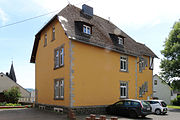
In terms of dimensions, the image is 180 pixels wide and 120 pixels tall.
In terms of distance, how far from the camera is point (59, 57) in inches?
738

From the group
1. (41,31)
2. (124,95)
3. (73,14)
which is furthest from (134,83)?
(41,31)

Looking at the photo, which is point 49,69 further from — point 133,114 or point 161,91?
point 161,91

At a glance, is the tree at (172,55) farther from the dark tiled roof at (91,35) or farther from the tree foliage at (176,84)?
the dark tiled roof at (91,35)

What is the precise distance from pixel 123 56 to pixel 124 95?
14.0 ft

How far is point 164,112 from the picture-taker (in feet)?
64.6

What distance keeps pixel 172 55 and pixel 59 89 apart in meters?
26.0

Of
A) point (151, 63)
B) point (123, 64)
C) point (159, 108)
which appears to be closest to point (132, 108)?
point (159, 108)

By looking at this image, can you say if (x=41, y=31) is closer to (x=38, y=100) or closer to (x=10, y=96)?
(x=38, y=100)

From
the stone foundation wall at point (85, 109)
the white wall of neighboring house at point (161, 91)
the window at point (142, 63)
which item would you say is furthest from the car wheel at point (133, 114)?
the white wall of neighboring house at point (161, 91)

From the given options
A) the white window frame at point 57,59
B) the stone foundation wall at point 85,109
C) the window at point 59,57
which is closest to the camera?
the stone foundation wall at point 85,109

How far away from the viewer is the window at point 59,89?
17706mm

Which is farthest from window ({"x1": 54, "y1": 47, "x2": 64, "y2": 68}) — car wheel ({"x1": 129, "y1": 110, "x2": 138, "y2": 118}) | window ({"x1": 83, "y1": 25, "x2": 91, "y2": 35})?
A: car wheel ({"x1": 129, "y1": 110, "x2": 138, "y2": 118})

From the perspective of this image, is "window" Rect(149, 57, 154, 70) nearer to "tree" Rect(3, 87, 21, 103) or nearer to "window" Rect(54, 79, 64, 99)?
"window" Rect(54, 79, 64, 99)

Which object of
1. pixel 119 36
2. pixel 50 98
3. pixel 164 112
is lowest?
pixel 164 112
